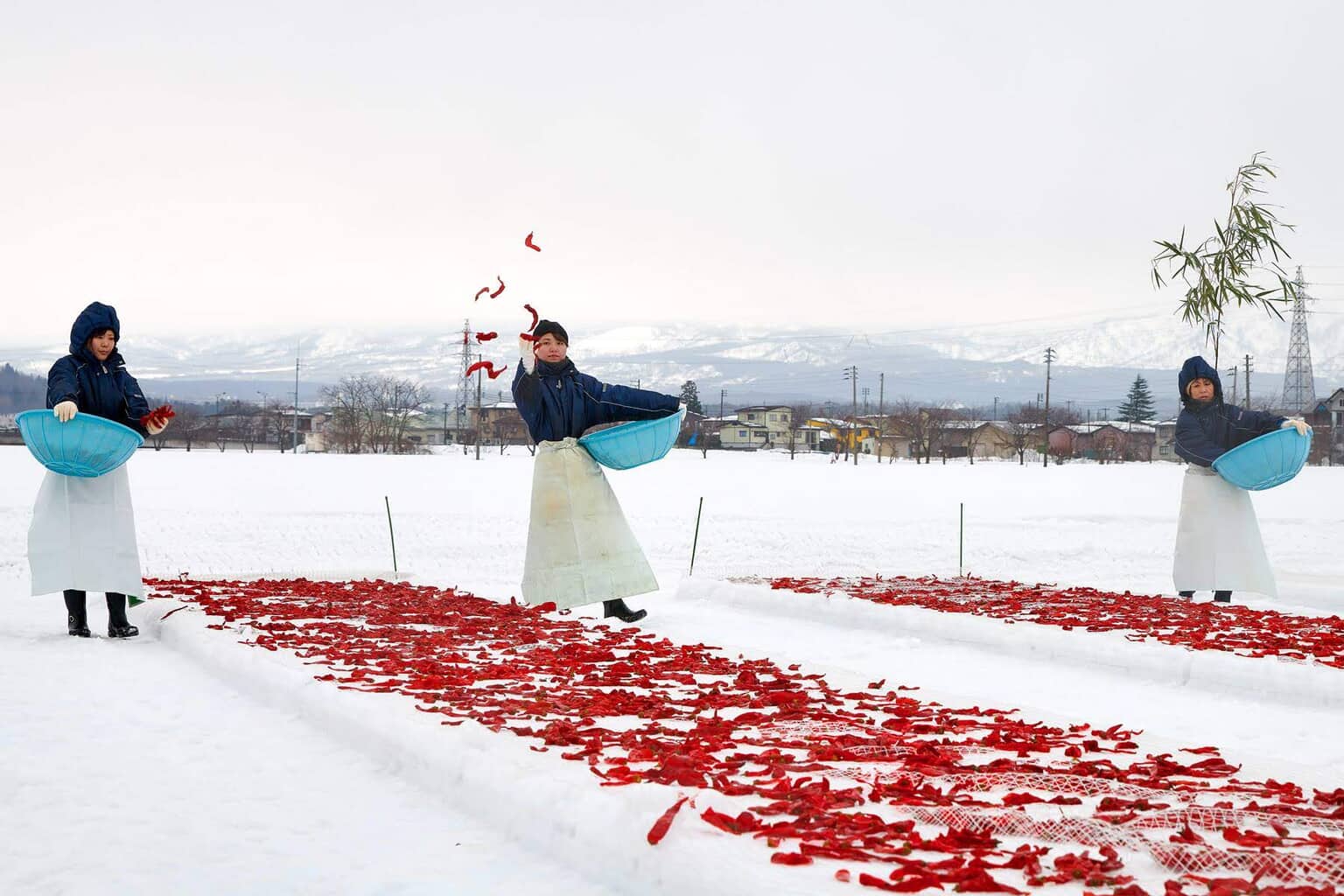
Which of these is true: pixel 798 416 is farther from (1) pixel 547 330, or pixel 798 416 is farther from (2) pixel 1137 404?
(1) pixel 547 330

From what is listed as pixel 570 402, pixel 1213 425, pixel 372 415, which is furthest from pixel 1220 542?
pixel 372 415

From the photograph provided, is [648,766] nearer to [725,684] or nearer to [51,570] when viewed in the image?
[725,684]

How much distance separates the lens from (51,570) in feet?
26.8

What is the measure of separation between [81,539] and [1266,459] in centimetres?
900

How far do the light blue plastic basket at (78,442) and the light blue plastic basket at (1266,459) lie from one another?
8414mm

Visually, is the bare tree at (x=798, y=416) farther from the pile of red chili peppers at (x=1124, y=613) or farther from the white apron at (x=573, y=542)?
the white apron at (x=573, y=542)

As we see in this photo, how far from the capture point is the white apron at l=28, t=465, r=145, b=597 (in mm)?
8180

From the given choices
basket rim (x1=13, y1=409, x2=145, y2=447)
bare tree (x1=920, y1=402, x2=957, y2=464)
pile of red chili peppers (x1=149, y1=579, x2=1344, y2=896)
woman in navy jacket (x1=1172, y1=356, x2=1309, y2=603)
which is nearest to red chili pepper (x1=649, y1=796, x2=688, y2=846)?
pile of red chili peppers (x1=149, y1=579, x2=1344, y2=896)

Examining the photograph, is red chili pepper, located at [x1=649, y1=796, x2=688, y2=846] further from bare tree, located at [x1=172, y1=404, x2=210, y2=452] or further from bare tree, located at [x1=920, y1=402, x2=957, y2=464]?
bare tree, located at [x1=920, y1=402, x2=957, y2=464]

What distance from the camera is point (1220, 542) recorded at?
1059 cm

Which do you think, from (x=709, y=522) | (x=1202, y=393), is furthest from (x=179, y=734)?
(x=709, y=522)

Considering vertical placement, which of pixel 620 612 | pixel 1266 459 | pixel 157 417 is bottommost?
pixel 620 612

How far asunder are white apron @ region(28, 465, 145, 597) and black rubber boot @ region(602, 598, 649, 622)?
330 centimetres

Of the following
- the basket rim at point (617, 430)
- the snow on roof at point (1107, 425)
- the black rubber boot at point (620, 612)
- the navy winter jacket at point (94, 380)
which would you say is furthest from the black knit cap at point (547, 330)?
the snow on roof at point (1107, 425)
